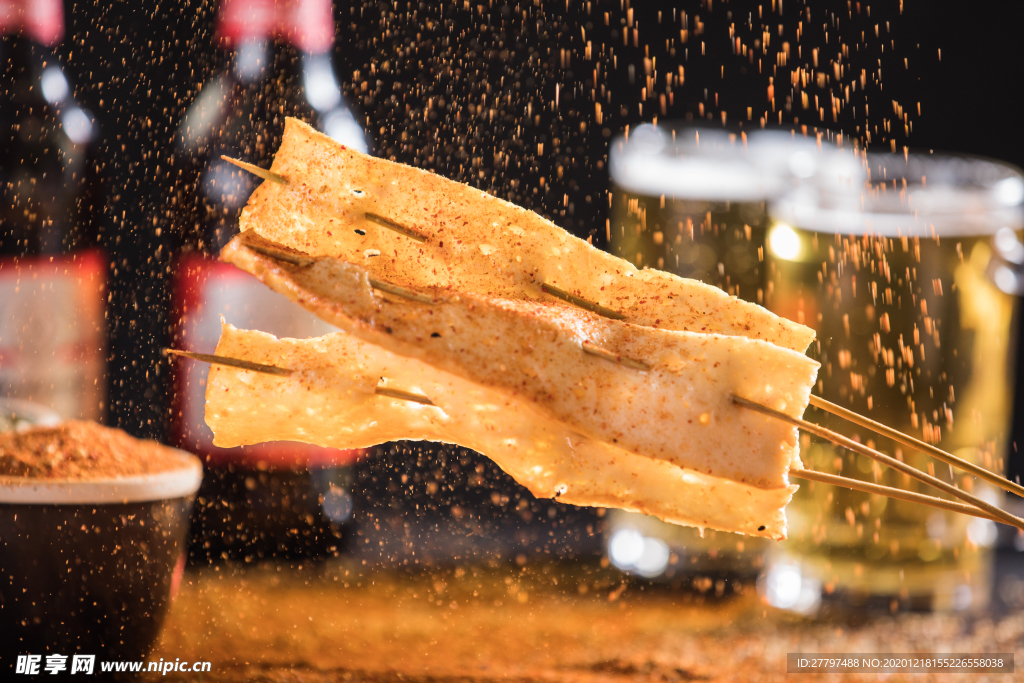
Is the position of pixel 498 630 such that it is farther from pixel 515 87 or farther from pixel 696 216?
pixel 515 87

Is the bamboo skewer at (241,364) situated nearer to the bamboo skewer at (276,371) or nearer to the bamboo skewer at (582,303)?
the bamboo skewer at (276,371)

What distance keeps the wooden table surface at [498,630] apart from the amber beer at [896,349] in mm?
72

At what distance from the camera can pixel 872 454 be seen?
0.45 metres

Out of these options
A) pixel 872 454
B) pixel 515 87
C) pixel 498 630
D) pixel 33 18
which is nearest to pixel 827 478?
pixel 872 454

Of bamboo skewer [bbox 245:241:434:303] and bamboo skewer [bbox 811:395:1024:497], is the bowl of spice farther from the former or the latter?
bamboo skewer [bbox 811:395:1024:497]

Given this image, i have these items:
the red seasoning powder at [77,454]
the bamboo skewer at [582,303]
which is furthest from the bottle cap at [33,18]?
the bamboo skewer at [582,303]

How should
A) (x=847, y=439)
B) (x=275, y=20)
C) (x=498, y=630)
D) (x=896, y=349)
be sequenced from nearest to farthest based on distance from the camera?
1. (x=847, y=439)
2. (x=498, y=630)
3. (x=896, y=349)
4. (x=275, y=20)

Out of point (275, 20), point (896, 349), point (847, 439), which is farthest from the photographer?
point (275, 20)

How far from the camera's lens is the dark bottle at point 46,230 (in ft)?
3.00

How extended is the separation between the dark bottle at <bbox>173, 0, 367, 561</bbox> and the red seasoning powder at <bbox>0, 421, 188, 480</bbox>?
257mm

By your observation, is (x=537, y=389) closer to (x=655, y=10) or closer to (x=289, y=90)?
(x=289, y=90)

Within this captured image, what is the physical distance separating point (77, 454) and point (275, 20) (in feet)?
2.17

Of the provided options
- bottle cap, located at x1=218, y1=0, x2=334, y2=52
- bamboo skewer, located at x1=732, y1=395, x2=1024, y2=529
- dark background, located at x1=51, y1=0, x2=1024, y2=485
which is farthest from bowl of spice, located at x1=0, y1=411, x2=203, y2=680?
bottle cap, located at x1=218, y1=0, x2=334, y2=52

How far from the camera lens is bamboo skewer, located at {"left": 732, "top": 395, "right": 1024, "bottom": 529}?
45cm
